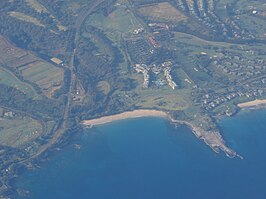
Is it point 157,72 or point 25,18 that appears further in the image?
point 25,18

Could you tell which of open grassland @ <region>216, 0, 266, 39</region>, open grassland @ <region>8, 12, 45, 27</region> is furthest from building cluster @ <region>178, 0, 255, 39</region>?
open grassland @ <region>8, 12, 45, 27</region>

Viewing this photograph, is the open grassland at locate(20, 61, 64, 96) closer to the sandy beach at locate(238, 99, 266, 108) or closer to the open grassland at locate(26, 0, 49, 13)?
the open grassland at locate(26, 0, 49, 13)

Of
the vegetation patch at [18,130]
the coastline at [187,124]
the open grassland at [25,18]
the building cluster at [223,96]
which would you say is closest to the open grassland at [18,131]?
the vegetation patch at [18,130]

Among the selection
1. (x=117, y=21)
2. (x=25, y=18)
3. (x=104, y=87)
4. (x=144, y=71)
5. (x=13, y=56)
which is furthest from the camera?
(x=25, y=18)

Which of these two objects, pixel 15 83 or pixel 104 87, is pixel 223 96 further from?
pixel 15 83

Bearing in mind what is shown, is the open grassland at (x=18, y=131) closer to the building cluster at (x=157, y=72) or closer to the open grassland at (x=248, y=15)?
the building cluster at (x=157, y=72)

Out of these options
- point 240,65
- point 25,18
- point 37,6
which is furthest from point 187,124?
point 37,6
